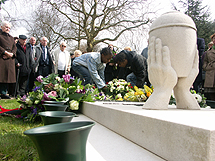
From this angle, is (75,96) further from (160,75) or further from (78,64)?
(78,64)

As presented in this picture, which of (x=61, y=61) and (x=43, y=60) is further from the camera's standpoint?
(x=61, y=61)

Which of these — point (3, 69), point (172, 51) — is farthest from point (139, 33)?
point (172, 51)

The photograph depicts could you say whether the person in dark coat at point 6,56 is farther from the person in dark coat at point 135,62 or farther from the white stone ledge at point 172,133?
the white stone ledge at point 172,133

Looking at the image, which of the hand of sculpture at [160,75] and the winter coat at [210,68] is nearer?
the hand of sculpture at [160,75]

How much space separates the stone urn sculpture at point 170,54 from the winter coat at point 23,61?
14.7ft

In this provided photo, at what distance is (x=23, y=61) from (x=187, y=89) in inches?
190

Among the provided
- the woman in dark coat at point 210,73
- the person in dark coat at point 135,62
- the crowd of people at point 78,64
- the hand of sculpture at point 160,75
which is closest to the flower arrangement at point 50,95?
the hand of sculpture at point 160,75

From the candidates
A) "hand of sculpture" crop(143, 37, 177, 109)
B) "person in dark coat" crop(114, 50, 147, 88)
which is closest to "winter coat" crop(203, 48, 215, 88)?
"person in dark coat" crop(114, 50, 147, 88)

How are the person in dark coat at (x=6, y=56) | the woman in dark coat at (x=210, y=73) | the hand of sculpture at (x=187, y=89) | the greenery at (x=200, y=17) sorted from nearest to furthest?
the hand of sculpture at (x=187, y=89) < the woman in dark coat at (x=210, y=73) < the person in dark coat at (x=6, y=56) < the greenery at (x=200, y=17)

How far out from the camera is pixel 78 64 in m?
4.70

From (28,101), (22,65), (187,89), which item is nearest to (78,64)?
(22,65)

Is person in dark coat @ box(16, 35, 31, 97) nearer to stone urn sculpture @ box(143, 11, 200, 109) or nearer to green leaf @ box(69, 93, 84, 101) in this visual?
green leaf @ box(69, 93, 84, 101)

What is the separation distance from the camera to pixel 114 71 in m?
6.18

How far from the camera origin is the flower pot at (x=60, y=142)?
0.61 metres
